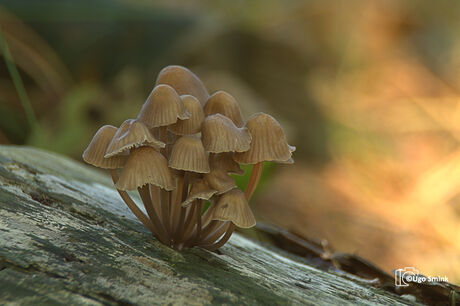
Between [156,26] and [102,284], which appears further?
[156,26]

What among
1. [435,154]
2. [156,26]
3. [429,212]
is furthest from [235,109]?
[435,154]

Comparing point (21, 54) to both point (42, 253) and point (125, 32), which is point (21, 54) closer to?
point (125, 32)

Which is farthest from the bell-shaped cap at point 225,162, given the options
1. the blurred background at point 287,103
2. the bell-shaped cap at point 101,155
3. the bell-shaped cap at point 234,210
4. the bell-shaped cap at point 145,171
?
the blurred background at point 287,103

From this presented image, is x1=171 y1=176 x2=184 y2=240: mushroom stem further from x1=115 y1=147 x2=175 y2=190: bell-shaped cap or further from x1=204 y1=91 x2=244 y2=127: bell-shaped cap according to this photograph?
x1=204 y1=91 x2=244 y2=127: bell-shaped cap

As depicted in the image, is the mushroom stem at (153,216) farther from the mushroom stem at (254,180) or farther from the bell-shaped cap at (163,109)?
the mushroom stem at (254,180)

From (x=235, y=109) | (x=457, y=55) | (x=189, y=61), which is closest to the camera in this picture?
(x=235, y=109)

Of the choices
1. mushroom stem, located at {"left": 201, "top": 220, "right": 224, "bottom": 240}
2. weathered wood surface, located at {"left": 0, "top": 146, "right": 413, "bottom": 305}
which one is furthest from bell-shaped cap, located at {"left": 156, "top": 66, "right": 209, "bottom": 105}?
weathered wood surface, located at {"left": 0, "top": 146, "right": 413, "bottom": 305}
